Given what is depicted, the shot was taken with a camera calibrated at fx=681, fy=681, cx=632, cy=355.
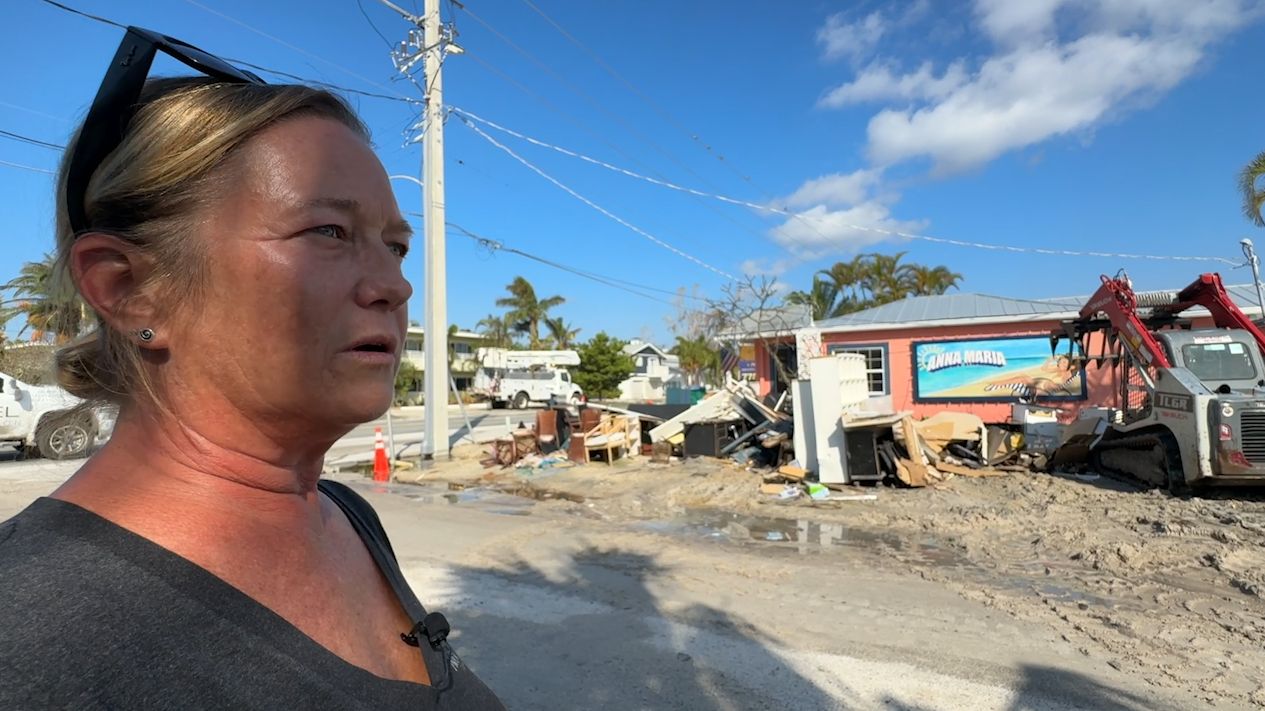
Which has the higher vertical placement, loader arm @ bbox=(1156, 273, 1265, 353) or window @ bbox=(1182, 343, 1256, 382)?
loader arm @ bbox=(1156, 273, 1265, 353)

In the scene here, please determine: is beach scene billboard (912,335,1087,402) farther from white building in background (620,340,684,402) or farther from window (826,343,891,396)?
white building in background (620,340,684,402)

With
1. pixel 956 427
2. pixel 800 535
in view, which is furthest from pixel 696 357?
pixel 800 535

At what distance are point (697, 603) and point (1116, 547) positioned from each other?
504 centimetres

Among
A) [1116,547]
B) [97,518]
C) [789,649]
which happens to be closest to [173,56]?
[97,518]

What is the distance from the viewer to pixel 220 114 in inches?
40.1

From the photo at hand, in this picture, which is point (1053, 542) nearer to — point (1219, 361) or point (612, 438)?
point (1219, 361)

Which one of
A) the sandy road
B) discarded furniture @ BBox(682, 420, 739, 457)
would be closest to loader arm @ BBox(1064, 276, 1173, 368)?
the sandy road

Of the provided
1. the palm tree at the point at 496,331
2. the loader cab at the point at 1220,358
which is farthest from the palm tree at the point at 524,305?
the loader cab at the point at 1220,358

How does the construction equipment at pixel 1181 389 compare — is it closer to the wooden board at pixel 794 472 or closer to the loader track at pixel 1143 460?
the loader track at pixel 1143 460

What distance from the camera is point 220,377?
38.7 inches

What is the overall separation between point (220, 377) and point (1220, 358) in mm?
13759

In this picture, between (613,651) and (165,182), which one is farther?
(613,651)

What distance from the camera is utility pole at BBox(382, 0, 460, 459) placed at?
51.9 ft

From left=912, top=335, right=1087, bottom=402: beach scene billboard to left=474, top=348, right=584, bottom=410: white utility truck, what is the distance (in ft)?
70.5
